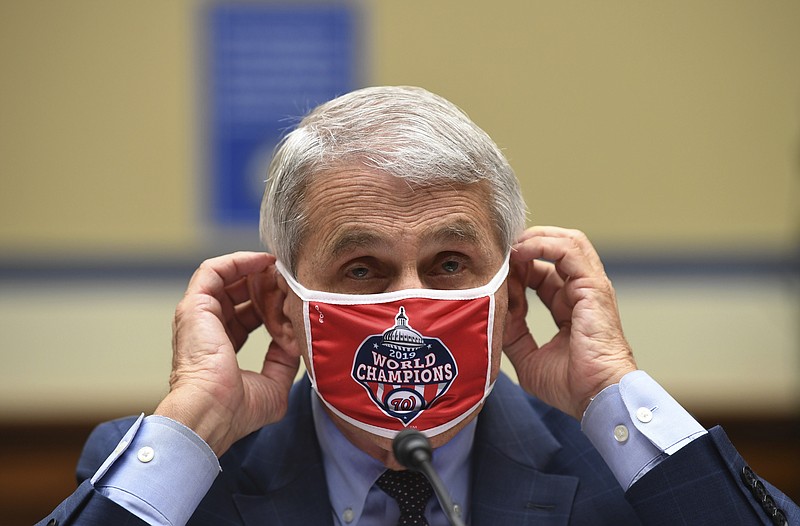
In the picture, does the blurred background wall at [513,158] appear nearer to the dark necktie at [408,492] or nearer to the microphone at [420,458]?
the dark necktie at [408,492]

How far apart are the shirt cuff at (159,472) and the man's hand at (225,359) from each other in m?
0.05

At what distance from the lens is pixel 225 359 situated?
2094mm

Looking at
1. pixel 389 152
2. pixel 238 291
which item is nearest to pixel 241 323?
pixel 238 291

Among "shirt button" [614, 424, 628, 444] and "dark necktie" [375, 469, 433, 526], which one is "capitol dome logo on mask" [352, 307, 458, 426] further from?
"shirt button" [614, 424, 628, 444]

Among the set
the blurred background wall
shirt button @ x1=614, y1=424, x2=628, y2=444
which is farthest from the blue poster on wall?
shirt button @ x1=614, y1=424, x2=628, y2=444

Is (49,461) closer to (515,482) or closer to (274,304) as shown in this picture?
(274,304)

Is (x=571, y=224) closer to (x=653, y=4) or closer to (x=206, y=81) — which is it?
(x=653, y=4)

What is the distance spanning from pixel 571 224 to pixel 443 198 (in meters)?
3.51

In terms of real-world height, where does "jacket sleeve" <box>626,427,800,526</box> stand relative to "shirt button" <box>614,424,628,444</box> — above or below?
below

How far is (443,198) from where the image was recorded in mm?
1986

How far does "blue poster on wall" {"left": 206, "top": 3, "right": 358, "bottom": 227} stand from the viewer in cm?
510

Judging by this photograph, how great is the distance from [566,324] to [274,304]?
67cm

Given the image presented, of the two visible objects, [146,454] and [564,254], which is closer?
[146,454]

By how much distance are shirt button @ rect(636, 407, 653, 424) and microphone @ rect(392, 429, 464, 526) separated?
58 centimetres
